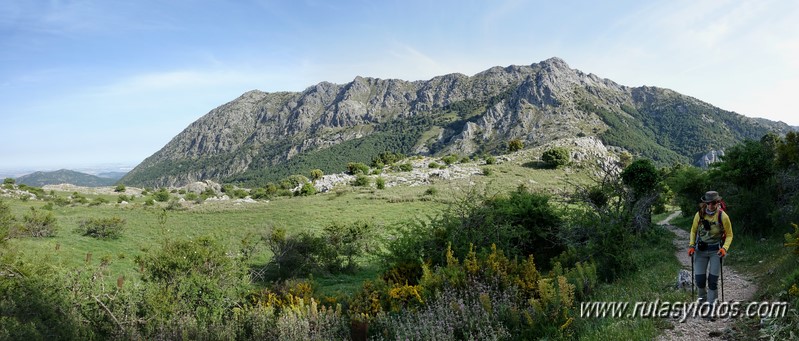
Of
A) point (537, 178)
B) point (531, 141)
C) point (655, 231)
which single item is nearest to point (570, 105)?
point (531, 141)

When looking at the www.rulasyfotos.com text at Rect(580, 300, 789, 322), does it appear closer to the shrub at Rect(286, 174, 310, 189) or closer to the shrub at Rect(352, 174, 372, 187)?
the shrub at Rect(352, 174, 372, 187)

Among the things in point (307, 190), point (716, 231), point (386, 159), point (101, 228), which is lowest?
point (101, 228)

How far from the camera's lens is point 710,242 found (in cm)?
723

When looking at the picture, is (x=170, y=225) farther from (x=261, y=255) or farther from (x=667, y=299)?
(x=667, y=299)

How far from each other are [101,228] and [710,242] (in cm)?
2817

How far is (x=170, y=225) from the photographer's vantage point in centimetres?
2789

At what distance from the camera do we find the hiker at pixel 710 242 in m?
7.02

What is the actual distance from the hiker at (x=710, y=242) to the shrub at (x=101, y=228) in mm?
27235

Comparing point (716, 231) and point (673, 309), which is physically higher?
point (716, 231)

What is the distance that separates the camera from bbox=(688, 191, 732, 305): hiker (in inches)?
276

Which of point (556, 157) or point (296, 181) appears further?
point (296, 181)

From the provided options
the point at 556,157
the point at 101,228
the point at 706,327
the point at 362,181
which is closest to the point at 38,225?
the point at 101,228

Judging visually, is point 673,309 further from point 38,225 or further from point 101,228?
point 38,225

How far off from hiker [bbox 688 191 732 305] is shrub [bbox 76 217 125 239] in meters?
27.2
